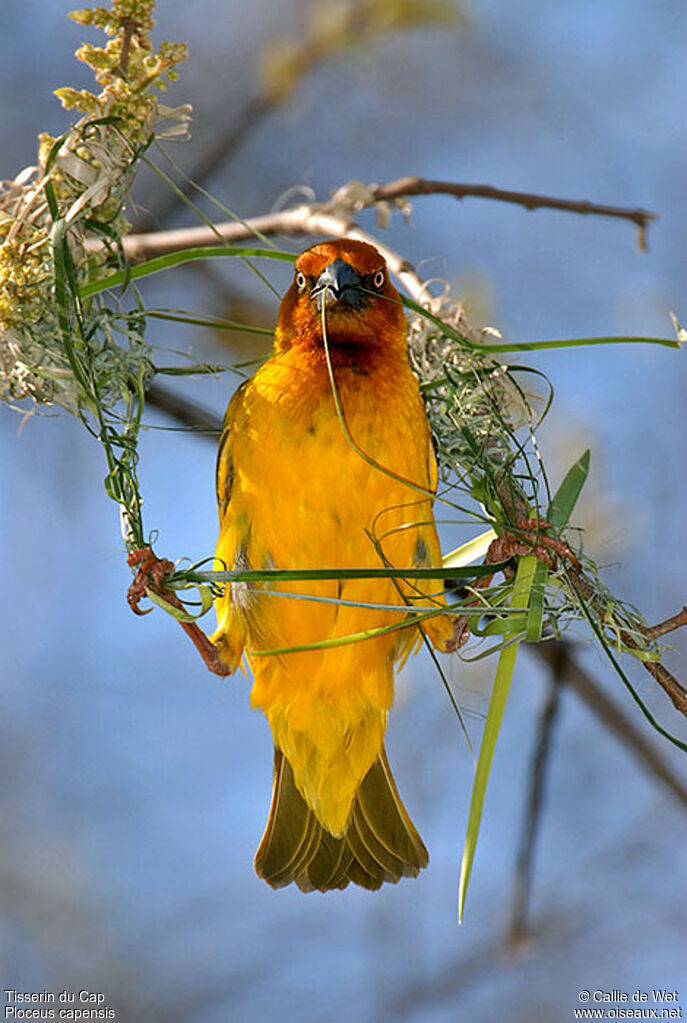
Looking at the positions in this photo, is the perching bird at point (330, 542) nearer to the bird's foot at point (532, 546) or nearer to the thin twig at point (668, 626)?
the bird's foot at point (532, 546)

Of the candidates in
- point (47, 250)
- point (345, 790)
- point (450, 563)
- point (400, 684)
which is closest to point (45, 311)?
point (47, 250)

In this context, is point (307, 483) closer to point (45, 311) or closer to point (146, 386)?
point (146, 386)

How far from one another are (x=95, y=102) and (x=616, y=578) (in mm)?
2584

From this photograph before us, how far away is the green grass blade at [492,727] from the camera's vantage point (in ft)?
6.72

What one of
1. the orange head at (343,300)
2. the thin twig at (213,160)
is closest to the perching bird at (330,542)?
the orange head at (343,300)

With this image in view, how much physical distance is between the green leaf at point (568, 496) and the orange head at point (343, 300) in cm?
60

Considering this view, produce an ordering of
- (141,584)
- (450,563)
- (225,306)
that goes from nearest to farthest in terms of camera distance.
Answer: (141,584) → (450,563) → (225,306)

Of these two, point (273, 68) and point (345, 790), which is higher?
point (273, 68)

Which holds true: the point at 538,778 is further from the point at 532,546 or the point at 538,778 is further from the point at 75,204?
the point at 75,204

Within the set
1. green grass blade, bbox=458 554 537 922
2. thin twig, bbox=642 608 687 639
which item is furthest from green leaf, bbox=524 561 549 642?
thin twig, bbox=642 608 687 639

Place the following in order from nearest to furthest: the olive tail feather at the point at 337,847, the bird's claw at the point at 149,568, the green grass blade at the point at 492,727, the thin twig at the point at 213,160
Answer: the green grass blade at the point at 492,727 → the bird's claw at the point at 149,568 → the olive tail feather at the point at 337,847 → the thin twig at the point at 213,160

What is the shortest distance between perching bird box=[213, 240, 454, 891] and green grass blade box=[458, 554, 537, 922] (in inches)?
10.1

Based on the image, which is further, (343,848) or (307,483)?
(343,848)

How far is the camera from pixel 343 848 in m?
3.06
